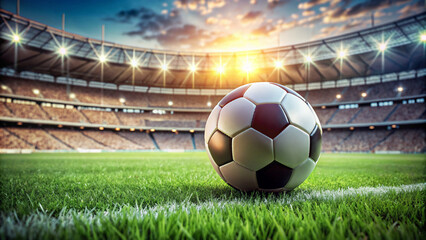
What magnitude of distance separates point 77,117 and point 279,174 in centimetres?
3681

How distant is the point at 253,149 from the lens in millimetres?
2057

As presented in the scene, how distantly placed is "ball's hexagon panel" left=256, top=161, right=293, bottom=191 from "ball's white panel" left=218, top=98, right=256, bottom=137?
0.43 meters

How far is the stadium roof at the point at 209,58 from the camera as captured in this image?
23.5m

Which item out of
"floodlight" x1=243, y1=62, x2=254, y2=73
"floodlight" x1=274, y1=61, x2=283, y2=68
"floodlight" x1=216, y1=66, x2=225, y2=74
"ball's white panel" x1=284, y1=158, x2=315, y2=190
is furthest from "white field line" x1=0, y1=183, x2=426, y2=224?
"floodlight" x1=216, y1=66, x2=225, y2=74

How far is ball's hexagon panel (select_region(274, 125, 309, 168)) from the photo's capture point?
205cm

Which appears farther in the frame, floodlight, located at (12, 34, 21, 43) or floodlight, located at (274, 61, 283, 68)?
floodlight, located at (274, 61, 283, 68)

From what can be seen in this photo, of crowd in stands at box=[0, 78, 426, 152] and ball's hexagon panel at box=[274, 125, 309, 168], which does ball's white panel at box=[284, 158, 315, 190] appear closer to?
ball's hexagon panel at box=[274, 125, 309, 168]

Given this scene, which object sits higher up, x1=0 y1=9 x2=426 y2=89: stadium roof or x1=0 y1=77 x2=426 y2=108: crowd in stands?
x1=0 y1=9 x2=426 y2=89: stadium roof

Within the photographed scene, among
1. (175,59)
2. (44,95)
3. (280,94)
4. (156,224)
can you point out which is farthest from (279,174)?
(44,95)

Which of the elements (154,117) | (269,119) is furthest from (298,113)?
Answer: (154,117)

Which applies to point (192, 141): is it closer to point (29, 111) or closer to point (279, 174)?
point (29, 111)

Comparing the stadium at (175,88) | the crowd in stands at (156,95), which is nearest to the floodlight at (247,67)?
the stadium at (175,88)

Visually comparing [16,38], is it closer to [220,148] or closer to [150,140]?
[150,140]

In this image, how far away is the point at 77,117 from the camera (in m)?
32.8
